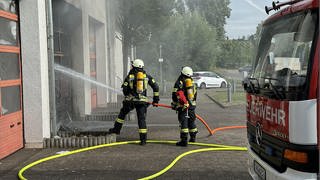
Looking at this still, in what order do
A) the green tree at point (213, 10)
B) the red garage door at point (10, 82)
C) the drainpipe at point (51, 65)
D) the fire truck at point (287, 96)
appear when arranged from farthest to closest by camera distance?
the green tree at point (213, 10) < the drainpipe at point (51, 65) < the red garage door at point (10, 82) < the fire truck at point (287, 96)

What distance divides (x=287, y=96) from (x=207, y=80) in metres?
27.5

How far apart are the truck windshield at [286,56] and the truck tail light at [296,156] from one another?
0.42 meters

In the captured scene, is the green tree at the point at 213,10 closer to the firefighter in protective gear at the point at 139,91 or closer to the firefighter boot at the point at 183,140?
the firefighter in protective gear at the point at 139,91

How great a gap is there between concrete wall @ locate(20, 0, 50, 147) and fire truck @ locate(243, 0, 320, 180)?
4465 mm

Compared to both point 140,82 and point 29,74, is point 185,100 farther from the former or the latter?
point 29,74

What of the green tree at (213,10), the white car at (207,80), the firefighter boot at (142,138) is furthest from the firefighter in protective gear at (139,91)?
the white car at (207,80)

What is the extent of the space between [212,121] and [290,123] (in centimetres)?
858

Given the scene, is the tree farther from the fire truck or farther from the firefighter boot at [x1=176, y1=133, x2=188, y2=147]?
the fire truck

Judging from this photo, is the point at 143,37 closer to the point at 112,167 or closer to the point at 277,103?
the point at 112,167

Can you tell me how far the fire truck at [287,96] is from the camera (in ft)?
10.4

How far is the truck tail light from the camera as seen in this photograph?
10.5 feet

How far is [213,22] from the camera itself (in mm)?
43562

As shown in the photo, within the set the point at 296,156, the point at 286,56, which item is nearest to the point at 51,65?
the point at 286,56

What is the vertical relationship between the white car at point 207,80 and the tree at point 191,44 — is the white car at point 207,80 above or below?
below
